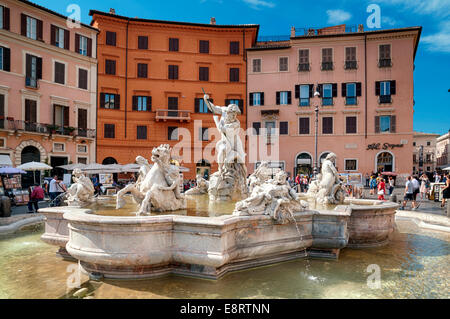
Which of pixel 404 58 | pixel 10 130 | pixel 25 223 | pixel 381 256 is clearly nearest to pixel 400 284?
pixel 381 256

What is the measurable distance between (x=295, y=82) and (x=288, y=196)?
2834 centimetres

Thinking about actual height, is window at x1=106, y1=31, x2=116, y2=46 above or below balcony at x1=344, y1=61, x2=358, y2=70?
above

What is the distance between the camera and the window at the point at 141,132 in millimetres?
31141

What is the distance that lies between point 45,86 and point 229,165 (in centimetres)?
2392

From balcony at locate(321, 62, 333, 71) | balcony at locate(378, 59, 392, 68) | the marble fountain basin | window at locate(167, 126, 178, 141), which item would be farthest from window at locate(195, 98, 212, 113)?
the marble fountain basin

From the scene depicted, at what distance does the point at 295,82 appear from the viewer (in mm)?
32000

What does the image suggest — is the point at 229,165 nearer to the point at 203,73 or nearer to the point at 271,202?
the point at 271,202

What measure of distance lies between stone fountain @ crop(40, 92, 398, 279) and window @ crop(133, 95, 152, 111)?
2569 centimetres

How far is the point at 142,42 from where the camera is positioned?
31500mm

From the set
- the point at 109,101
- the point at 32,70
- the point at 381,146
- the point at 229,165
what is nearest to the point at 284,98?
the point at 381,146

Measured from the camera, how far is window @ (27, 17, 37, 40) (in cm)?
2515

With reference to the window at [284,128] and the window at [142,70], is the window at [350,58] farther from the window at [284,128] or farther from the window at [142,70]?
the window at [142,70]

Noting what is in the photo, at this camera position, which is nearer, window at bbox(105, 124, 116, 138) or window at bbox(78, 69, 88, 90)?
window at bbox(78, 69, 88, 90)

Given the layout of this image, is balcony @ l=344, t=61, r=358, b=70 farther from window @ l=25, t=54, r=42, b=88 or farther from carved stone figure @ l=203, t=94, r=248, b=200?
window @ l=25, t=54, r=42, b=88
